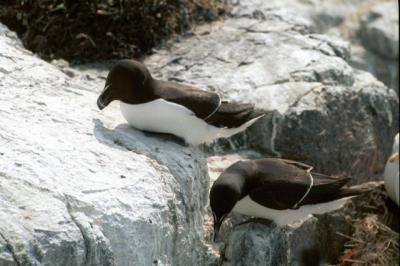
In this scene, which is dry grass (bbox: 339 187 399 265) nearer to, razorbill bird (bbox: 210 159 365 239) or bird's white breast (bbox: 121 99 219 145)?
razorbill bird (bbox: 210 159 365 239)

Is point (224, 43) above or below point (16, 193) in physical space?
below

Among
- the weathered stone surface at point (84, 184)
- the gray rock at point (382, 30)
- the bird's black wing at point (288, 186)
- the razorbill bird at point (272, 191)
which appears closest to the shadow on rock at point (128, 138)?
the weathered stone surface at point (84, 184)

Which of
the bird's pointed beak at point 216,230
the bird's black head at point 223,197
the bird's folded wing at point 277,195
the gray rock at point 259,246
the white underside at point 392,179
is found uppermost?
the bird's black head at point 223,197

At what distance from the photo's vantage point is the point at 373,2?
11.7 metres

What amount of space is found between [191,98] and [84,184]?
1.41 meters

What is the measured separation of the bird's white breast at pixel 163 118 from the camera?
5793 millimetres

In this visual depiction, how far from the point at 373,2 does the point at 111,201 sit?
7880 mm

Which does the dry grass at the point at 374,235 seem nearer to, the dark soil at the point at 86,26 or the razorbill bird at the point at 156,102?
the razorbill bird at the point at 156,102

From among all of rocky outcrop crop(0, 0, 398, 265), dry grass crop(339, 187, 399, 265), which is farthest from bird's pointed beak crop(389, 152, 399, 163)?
dry grass crop(339, 187, 399, 265)

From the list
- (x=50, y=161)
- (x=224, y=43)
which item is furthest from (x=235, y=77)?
(x=50, y=161)

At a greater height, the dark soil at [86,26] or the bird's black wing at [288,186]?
the dark soil at [86,26]

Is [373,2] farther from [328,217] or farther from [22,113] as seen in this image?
[22,113]

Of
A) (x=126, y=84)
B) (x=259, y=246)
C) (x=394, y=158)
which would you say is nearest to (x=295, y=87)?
(x=394, y=158)

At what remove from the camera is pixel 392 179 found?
796cm
